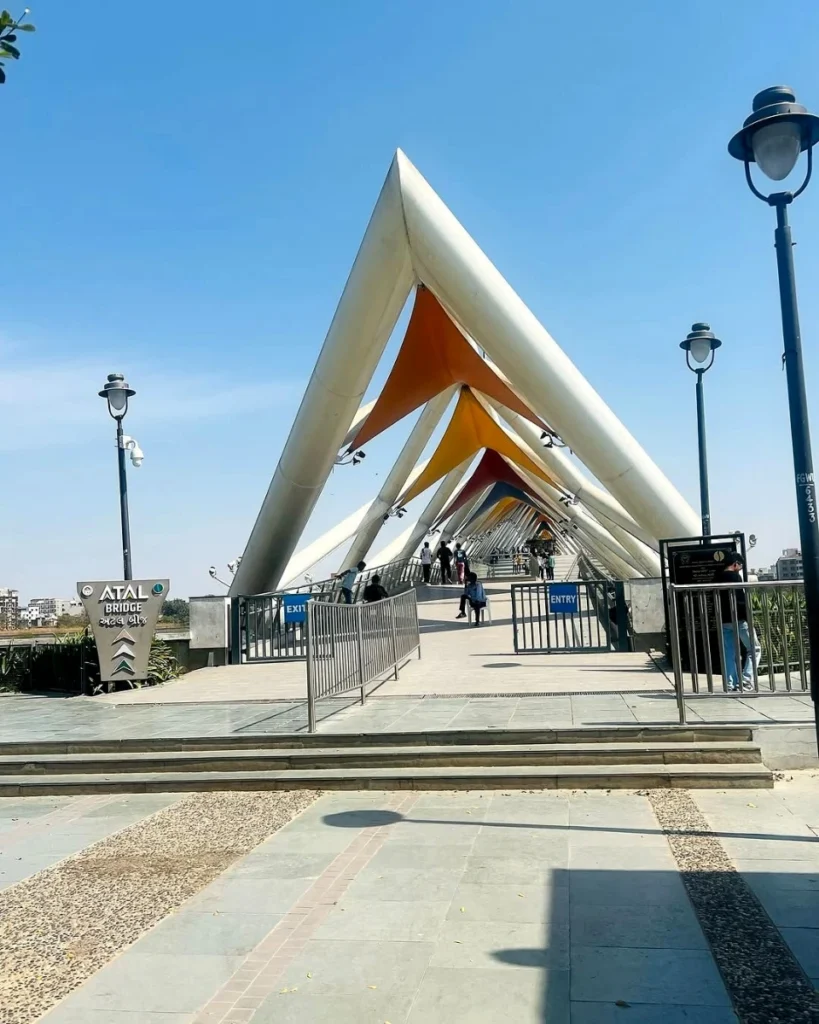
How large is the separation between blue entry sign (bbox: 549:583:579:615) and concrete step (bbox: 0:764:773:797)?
7.34 m

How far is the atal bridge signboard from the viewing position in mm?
12453

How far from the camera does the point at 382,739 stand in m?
7.84

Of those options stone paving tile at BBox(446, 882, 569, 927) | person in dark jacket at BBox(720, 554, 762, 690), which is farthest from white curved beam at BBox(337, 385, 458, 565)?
stone paving tile at BBox(446, 882, 569, 927)

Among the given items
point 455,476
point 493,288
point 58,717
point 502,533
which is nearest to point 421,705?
point 58,717

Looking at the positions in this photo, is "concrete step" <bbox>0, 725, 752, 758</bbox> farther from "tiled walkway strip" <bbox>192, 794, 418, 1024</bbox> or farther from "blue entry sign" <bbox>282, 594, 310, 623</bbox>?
"blue entry sign" <bbox>282, 594, 310, 623</bbox>

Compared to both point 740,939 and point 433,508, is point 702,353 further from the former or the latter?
point 433,508

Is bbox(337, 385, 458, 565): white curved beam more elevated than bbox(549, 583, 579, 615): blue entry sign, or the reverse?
bbox(337, 385, 458, 565): white curved beam

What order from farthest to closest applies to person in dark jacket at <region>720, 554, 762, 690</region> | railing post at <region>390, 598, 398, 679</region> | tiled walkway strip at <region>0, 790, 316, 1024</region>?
railing post at <region>390, 598, 398, 679</region>
person in dark jacket at <region>720, 554, 762, 690</region>
tiled walkway strip at <region>0, 790, 316, 1024</region>

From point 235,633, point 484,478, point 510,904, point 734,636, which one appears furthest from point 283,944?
point 484,478

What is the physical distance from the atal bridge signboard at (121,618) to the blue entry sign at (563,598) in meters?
6.08

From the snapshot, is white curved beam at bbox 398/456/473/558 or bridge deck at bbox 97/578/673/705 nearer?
bridge deck at bbox 97/578/673/705

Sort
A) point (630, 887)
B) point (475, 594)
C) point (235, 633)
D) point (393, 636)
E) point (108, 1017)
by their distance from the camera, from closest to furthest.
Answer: point (108, 1017)
point (630, 887)
point (393, 636)
point (235, 633)
point (475, 594)

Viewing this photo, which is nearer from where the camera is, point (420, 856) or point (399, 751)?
point (420, 856)

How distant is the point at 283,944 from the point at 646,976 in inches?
64.3
